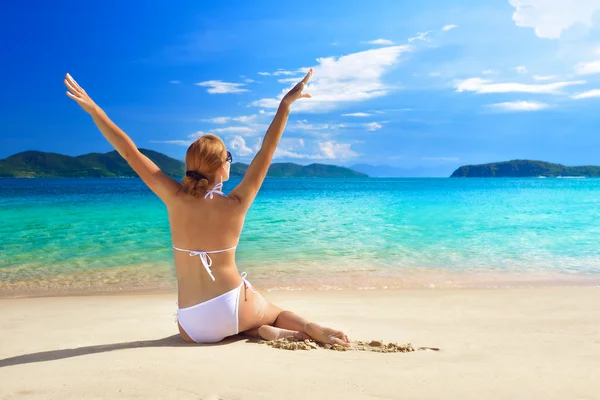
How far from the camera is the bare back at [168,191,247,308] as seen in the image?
12.8 feet

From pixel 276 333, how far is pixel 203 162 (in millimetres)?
1511

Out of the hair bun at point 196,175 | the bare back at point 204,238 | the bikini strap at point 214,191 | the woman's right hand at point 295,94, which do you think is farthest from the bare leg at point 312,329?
the woman's right hand at point 295,94

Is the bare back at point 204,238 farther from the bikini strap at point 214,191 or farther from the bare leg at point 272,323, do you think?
the bare leg at point 272,323

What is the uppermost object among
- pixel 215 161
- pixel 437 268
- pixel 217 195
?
pixel 215 161

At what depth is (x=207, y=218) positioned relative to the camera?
3895mm

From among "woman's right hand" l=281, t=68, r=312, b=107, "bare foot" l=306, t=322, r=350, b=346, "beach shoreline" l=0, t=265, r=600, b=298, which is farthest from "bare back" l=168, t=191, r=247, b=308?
"beach shoreline" l=0, t=265, r=600, b=298

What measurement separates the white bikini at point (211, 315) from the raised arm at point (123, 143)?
0.36 metres

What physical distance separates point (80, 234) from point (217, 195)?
1450 centimetres

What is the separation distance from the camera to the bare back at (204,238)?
3.89 m

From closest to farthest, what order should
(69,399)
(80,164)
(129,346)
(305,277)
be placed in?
(69,399)
(129,346)
(305,277)
(80,164)

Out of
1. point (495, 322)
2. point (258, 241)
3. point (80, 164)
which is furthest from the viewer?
point (80, 164)

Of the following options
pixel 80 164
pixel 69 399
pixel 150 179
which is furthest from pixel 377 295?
pixel 80 164

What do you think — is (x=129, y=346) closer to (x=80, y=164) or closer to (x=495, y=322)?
(x=495, y=322)

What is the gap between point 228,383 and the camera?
3166mm
